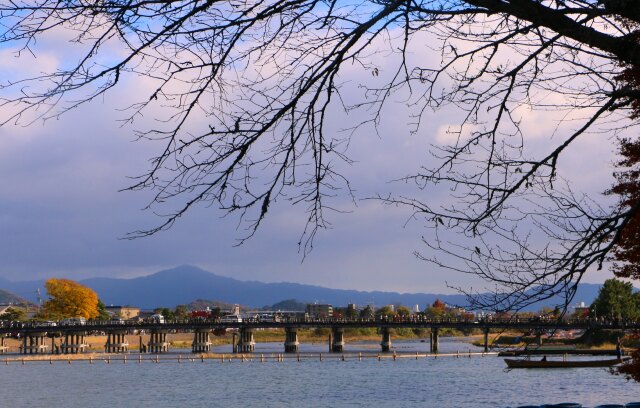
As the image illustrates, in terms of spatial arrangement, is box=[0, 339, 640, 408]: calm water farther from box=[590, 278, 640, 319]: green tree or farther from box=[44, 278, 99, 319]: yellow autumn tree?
box=[44, 278, 99, 319]: yellow autumn tree

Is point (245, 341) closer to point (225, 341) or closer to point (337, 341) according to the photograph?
point (337, 341)

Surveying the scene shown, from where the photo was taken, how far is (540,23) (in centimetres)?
607

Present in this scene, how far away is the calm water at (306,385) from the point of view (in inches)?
1984

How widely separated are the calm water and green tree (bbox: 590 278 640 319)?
51.6ft

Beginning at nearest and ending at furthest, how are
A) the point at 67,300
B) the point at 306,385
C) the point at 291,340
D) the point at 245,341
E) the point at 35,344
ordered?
the point at 306,385, the point at 291,340, the point at 245,341, the point at 35,344, the point at 67,300

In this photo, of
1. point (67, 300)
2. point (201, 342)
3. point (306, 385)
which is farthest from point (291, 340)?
point (306, 385)

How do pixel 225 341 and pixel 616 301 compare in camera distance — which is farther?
pixel 225 341

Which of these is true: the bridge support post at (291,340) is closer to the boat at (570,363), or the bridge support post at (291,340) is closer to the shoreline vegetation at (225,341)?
the shoreline vegetation at (225,341)

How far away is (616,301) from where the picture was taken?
9512 cm

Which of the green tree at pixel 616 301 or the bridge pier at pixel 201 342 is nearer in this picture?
the green tree at pixel 616 301

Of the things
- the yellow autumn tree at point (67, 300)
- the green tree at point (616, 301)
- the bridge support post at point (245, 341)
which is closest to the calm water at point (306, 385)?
the green tree at point (616, 301)

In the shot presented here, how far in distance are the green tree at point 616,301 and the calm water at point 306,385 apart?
15.7m

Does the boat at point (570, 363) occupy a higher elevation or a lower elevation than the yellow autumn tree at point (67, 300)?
Answer: lower

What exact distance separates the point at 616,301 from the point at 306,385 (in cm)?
4632
